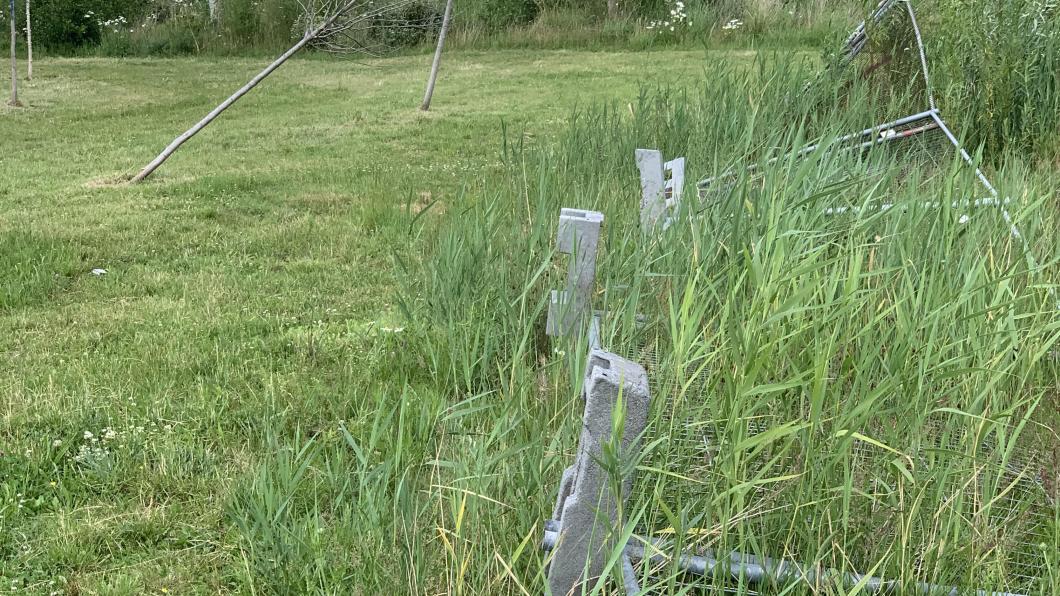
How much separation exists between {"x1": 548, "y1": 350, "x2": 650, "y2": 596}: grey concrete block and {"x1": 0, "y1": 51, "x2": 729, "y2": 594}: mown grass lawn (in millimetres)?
361

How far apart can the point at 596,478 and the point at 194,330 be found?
2784 millimetres

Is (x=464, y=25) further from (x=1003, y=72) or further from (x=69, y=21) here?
(x=1003, y=72)

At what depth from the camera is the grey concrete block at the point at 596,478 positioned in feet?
5.49

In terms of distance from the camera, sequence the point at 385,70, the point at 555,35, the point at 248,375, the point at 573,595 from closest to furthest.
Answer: the point at 573,595, the point at 248,375, the point at 385,70, the point at 555,35

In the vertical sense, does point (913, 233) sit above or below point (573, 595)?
above

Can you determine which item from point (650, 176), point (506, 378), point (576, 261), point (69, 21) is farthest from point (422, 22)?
point (506, 378)

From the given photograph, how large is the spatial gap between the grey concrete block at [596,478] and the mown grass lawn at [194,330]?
36cm

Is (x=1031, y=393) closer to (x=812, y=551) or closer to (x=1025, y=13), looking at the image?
(x=812, y=551)

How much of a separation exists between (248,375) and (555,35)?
1577 cm

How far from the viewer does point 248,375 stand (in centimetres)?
353

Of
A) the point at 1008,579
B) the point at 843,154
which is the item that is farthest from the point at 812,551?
the point at 843,154

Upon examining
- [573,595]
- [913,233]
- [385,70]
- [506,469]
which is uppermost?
[385,70]

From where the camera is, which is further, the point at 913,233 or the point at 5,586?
the point at 913,233

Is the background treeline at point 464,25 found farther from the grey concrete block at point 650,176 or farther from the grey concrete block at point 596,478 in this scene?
the grey concrete block at point 596,478
